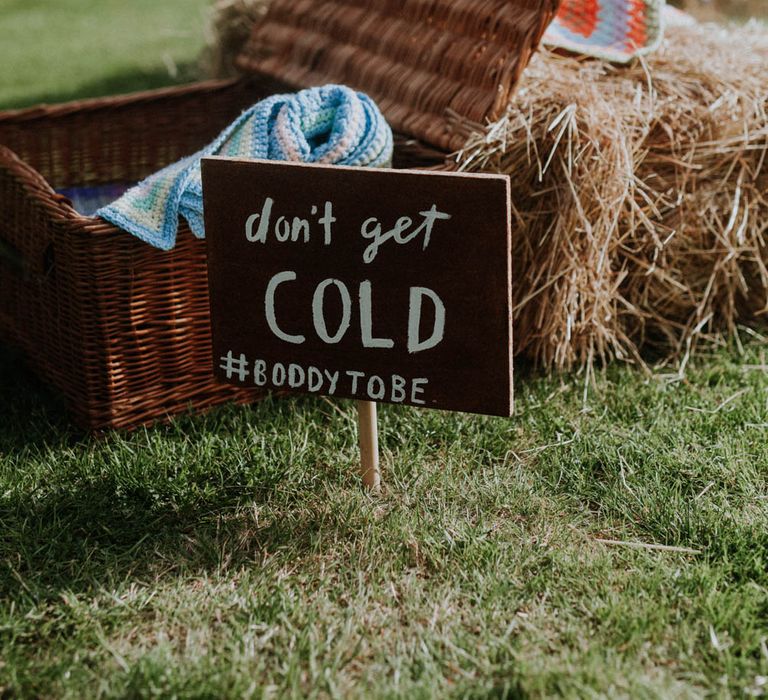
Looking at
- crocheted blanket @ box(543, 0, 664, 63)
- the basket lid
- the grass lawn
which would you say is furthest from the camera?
crocheted blanket @ box(543, 0, 664, 63)

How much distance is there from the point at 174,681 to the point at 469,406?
670 mm

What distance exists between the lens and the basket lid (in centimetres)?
226

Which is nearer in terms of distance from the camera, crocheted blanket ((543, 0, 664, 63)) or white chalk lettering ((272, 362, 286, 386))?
white chalk lettering ((272, 362, 286, 386))

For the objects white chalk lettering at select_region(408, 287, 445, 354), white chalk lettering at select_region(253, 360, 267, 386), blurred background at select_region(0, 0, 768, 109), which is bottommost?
blurred background at select_region(0, 0, 768, 109)

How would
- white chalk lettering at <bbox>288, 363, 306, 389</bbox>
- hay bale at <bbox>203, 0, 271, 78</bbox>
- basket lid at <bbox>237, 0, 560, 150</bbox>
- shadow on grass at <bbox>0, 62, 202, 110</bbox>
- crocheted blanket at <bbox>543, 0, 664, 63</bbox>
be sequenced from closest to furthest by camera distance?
white chalk lettering at <bbox>288, 363, 306, 389</bbox>, basket lid at <bbox>237, 0, 560, 150</bbox>, crocheted blanket at <bbox>543, 0, 664, 63</bbox>, hay bale at <bbox>203, 0, 271, 78</bbox>, shadow on grass at <bbox>0, 62, 202, 110</bbox>

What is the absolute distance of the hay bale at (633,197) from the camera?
226 centimetres

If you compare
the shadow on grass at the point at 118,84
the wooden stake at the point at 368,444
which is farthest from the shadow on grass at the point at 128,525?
the shadow on grass at the point at 118,84

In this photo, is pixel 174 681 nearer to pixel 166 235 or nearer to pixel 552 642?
pixel 552 642

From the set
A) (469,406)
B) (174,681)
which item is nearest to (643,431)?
(469,406)

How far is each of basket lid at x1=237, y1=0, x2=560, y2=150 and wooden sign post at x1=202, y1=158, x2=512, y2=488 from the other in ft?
2.21

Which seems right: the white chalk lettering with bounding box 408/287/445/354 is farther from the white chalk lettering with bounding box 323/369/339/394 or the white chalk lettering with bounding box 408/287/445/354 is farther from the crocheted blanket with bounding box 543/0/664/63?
the crocheted blanket with bounding box 543/0/664/63

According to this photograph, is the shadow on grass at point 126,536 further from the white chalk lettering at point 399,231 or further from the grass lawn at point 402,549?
the white chalk lettering at point 399,231

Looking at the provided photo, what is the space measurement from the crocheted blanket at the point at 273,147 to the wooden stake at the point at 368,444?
55cm

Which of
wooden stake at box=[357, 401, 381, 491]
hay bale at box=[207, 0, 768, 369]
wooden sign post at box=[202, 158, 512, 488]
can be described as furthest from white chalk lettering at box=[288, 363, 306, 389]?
hay bale at box=[207, 0, 768, 369]
